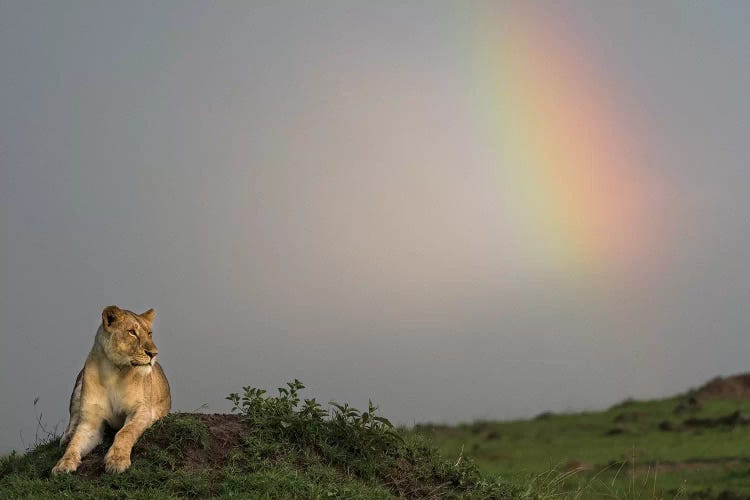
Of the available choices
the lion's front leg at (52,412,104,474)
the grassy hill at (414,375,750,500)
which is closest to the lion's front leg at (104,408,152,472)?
the lion's front leg at (52,412,104,474)

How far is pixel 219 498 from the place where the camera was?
906cm

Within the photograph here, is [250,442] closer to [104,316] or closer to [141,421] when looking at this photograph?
[141,421]

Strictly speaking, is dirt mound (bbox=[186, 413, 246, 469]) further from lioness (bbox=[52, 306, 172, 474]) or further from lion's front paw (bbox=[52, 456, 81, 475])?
lion's front paw (bbox=[52, 456, 81, 475])

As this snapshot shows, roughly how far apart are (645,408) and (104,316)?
23237mm

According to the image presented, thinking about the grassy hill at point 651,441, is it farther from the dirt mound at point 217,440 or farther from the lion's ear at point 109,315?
the lion's ear at point 109,315

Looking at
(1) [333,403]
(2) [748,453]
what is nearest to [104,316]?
(1) [333,403]

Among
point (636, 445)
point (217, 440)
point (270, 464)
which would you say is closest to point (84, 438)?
point (217, 440)

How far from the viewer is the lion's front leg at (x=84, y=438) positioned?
394 inches

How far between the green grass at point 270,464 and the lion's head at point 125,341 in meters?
1.01

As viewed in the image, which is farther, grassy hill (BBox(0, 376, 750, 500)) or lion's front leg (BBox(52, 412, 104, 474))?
lion's front leg (BBox(52, 412, 104, 474))

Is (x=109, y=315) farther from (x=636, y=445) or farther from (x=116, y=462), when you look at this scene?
(x=636, y=445)

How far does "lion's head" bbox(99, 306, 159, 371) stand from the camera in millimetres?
9828

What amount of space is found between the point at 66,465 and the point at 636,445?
59.9 ft

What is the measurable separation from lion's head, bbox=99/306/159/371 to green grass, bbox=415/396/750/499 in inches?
364
